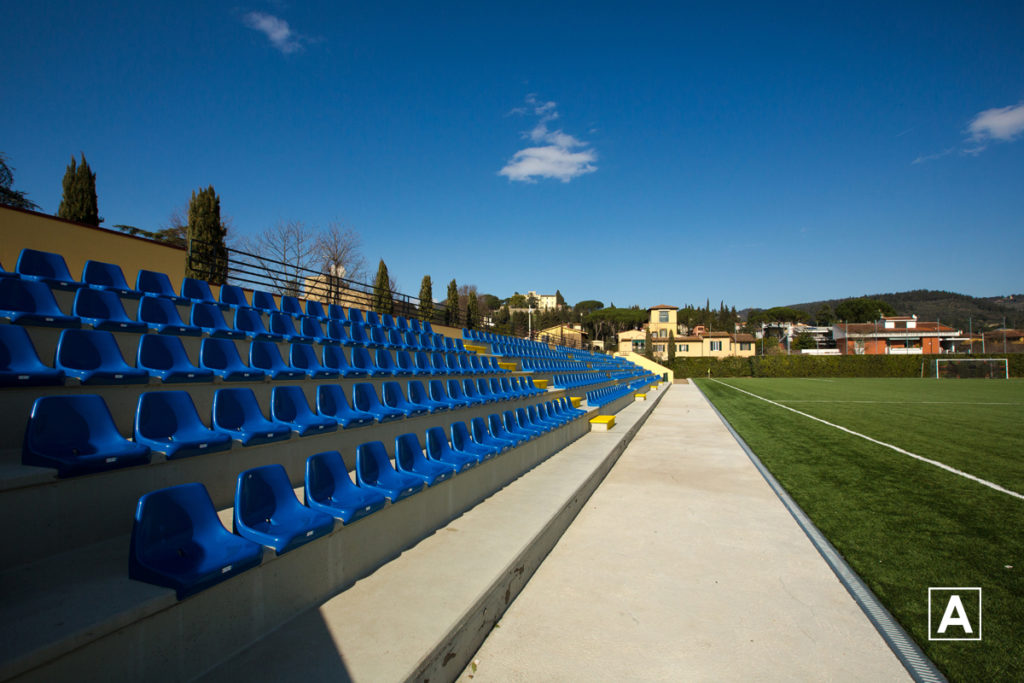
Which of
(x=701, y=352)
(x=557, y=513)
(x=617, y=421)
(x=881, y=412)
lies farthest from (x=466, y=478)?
(x=701, y=352)

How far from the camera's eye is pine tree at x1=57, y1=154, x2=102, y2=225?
55.4ft

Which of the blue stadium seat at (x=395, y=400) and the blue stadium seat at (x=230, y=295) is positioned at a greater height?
the blue stadium seat at (x=230, y=295)

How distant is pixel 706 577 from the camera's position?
379 centimetres

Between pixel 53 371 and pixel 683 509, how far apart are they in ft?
18.4

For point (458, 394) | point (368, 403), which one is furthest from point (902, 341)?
point (368, 403)

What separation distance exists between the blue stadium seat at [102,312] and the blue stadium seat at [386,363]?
2662 millimetres

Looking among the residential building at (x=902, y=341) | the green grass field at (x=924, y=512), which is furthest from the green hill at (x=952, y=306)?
the green grass field at (x=924, y=512)

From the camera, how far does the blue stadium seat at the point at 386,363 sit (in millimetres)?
6523

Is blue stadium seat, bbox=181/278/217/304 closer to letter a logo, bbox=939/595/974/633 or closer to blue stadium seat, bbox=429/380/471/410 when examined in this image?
blue stadium seat, bbox=429/380/471/410

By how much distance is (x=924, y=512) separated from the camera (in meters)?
5.38

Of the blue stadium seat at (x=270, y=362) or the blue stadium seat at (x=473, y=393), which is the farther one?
the blue stadium seat at (x=473, y=393)

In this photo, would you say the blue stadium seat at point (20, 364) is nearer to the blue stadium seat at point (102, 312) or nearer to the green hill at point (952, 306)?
the blue stadium seat at point (102, 312)

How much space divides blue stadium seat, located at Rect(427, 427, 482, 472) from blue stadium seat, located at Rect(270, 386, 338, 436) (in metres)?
0.79

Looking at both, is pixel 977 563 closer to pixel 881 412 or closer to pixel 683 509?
pixel 683 509
